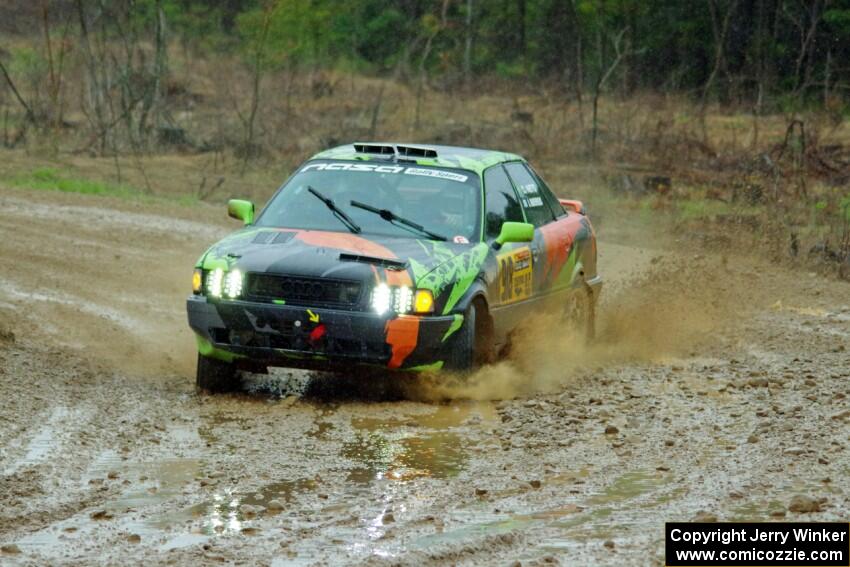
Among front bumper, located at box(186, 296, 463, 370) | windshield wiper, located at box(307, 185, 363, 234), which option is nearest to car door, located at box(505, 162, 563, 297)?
windshield wiper, located at box(307, 185, 363, 234)

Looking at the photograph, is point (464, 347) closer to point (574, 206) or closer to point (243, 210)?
point (243, 210)

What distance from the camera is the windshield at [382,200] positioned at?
9.61 metres

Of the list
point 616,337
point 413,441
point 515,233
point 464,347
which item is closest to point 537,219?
point 515,233

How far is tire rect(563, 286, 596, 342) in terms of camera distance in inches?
446

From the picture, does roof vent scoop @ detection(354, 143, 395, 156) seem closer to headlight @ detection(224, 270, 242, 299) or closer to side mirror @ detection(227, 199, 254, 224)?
side mirror @ detection(227, 199, 254, 224)

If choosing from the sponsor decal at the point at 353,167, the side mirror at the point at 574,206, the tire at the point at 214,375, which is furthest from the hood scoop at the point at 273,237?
the side mirror at the point at 574,206

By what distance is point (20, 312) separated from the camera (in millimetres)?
11820

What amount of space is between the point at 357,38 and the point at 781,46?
13.2 metres

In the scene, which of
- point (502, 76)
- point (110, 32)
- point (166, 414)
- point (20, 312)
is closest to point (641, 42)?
point (502, 76)

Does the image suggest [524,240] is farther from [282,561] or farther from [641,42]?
[641,42]

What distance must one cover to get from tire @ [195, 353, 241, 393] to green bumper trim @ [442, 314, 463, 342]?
1415 millimetres

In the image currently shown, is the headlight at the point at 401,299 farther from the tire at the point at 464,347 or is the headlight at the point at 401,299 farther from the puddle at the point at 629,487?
the puddle at the point at 629,487

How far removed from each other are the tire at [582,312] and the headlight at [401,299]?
266cm

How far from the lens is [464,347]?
9.06m
